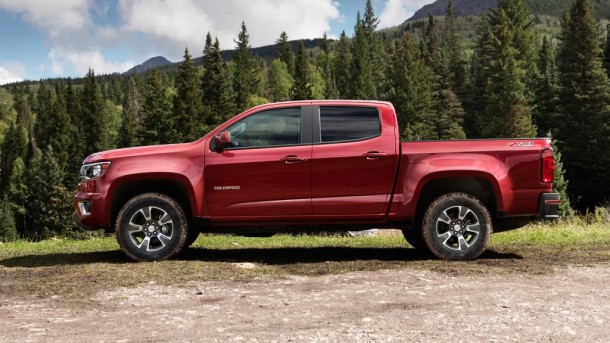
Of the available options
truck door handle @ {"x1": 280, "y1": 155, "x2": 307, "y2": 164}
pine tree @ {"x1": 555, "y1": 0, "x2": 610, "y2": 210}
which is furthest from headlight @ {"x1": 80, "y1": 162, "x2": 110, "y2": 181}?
pine tree @ {"x1": 555, "y1": 0, "x2": 610, "y2": 210}

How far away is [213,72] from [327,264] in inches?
1893

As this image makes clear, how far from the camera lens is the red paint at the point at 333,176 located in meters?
7.32

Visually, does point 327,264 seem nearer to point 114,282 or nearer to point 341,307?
point 341,307

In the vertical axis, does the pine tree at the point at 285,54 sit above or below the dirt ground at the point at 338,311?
above

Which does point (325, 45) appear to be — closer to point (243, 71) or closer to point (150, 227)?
point (243, 71)

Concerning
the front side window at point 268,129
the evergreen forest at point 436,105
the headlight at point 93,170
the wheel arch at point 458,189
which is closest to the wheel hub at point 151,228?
the headlight at point 93,170

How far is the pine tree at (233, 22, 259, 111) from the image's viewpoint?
214ft

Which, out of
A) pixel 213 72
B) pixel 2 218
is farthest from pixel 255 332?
pixel 2 218

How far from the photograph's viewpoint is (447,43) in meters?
97.4

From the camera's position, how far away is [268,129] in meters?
7.55

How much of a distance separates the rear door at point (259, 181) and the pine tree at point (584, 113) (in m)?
42.6

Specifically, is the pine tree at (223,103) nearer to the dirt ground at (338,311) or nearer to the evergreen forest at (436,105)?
the evergreen forest at (436,105)

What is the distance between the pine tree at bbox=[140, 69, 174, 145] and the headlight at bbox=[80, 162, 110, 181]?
41581 millimetres

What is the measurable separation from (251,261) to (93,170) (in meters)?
2.44
